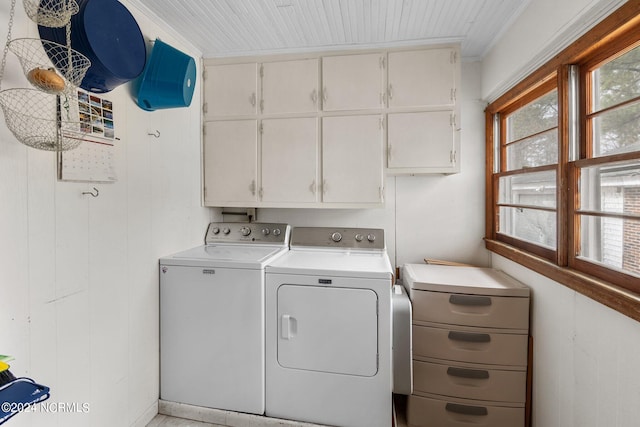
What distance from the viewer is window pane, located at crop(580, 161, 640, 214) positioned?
45.5 inches

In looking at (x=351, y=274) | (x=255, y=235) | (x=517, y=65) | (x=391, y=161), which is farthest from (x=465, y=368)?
(x=517, y=65)

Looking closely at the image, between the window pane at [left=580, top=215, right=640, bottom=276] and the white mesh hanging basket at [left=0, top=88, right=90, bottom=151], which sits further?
the window pane at [left=580, top=215, right=640, bottom=276]

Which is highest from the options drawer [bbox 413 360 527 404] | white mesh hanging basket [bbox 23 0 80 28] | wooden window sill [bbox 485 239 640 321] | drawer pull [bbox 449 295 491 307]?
white mesh hanging basket [bbox 23 0 80 28]

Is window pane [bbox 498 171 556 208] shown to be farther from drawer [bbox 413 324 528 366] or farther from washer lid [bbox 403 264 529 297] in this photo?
drawer [bbox 413 324 528 366]

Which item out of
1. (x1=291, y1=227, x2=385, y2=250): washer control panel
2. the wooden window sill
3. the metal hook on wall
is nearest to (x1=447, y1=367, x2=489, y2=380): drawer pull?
the wooden window sill

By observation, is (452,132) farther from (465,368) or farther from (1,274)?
(1,274)

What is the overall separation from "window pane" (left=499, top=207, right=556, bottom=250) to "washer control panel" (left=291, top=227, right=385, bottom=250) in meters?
0.96

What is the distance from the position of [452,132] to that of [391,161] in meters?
0.47

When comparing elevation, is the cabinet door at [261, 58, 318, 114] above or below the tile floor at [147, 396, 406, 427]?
above

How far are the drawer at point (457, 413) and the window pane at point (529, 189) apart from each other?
1.28m

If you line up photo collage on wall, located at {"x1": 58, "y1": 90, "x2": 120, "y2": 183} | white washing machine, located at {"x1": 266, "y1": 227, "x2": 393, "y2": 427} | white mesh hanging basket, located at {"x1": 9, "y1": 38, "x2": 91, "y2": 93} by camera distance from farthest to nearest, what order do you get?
white washing machine, located at {"x1": 266, "y1": 227, "x2": 393, "y2": 427}, photo collage on wall, located at {"x1": 58, "y1": 90, "x2": 120, "y2": 183}, white mesh hanging basket, located at {"x1": 9, "y1": 38, "x2": 91, "y2": 93}

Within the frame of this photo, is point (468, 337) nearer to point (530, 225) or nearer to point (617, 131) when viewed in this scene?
point (530, 225)

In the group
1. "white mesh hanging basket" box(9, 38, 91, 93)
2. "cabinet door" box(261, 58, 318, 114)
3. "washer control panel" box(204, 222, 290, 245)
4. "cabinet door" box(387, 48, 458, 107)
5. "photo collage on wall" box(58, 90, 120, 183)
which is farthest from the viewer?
"washer control panel" box(204, 222, 290, 245)

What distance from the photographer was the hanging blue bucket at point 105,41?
3.89 feet
